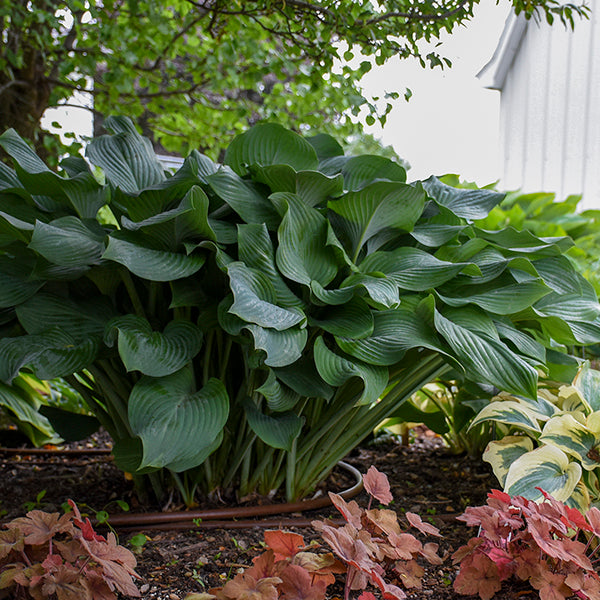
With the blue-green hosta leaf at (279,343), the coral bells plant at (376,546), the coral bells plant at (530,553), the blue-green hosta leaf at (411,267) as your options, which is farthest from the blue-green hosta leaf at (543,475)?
the blue-green hosta leaf at (279,343)

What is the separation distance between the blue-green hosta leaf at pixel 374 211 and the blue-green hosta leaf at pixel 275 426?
39 cm

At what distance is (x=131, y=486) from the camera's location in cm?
153

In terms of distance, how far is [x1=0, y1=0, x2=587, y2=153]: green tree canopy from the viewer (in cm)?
153

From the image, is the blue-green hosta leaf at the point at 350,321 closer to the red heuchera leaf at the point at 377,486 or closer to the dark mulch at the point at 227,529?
the red heuchera leaf at the point at 377,486

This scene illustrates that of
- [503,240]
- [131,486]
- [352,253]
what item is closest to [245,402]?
[352,253]

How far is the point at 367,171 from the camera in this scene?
134cm

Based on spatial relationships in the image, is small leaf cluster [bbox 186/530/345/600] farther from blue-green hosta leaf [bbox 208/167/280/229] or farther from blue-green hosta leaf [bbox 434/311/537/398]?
blue-green hosta leaf [bbox 208/167/280/229]

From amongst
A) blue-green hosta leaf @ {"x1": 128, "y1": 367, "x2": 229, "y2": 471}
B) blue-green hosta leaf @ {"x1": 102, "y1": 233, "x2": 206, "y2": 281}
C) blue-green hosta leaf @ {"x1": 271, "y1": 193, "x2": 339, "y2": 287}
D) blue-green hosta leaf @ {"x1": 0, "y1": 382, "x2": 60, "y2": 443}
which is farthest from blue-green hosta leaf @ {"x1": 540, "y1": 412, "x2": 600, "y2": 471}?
blue-green hosta leaf @ {"x1": 0, "y1": 382, "x2": 60, "y2": 443}

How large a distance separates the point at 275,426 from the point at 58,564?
46 cm

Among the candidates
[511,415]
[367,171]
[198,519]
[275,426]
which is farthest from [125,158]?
[511,415]

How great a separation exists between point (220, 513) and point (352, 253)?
646 millimetres

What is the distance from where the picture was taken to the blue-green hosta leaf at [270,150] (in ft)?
4.16

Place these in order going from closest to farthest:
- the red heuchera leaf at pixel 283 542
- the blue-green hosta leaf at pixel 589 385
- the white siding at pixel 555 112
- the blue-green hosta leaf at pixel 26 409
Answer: the red heuchera leaf at pixel 283 542 < the blue-green hosta leaf at pixel 589 385 < the blue-green hosta leaf at pixel 26 409 < the white siding at pixel 555 112

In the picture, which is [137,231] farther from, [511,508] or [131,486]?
[511,508]
